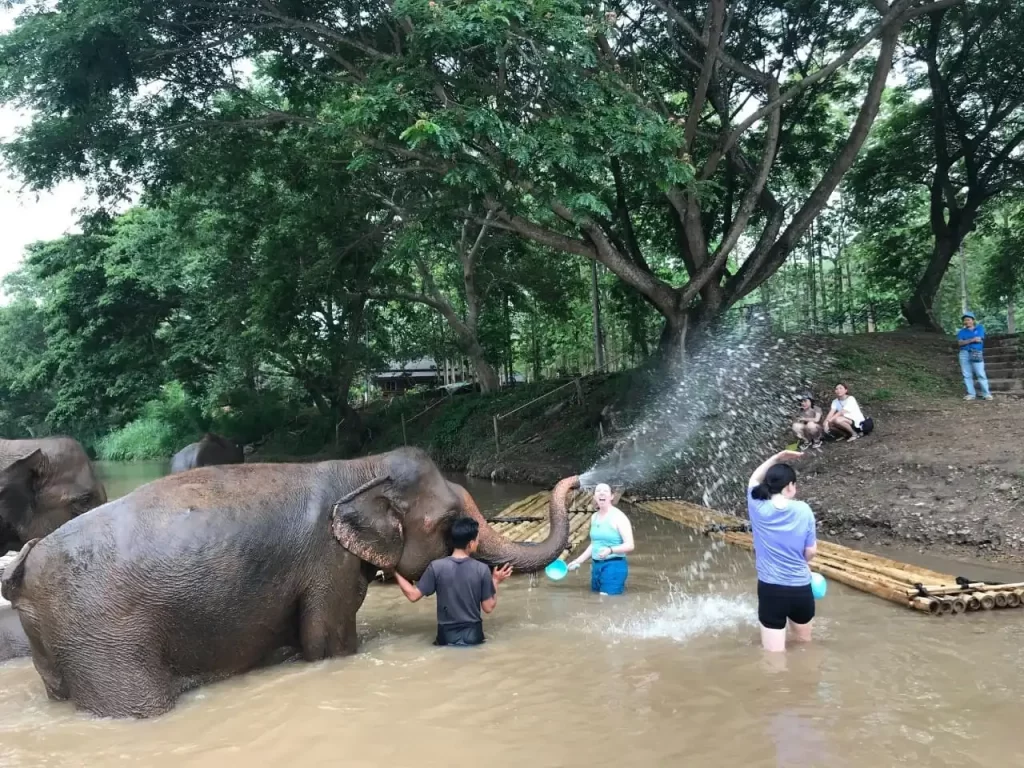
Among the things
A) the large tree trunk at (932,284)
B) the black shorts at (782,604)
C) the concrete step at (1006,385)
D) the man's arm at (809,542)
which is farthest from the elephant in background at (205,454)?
the large tree trunk at (932,284)

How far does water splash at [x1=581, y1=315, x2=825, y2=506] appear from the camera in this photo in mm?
13391

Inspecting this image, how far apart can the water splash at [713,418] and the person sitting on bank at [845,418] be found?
1.29m

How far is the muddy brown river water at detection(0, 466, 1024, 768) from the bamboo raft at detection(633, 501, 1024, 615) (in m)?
0.12

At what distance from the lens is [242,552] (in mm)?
4438

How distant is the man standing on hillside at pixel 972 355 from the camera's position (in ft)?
41.2

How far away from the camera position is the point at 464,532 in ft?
16.8

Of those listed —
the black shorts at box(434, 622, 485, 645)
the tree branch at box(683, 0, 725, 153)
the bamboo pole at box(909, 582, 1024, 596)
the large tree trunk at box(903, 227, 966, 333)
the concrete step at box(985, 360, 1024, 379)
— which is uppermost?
the tree branch at box(683, 0, 725, 153)

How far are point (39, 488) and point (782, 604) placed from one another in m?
5.67

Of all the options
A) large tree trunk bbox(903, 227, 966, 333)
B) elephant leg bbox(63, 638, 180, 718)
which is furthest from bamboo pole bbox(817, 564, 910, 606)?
large tree trunk bbox(903, 227, 966, 333)

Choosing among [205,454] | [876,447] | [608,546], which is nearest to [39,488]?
[608,546]

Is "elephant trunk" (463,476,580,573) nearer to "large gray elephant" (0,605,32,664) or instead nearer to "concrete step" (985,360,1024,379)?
"large gray elephant" (0,605,32,664)

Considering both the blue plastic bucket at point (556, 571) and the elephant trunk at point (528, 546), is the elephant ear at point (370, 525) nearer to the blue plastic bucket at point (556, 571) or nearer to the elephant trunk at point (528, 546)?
the elephant trunk at point (528, 546)

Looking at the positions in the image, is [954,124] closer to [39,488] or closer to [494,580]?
[494,580]

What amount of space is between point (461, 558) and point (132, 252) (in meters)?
20.5
